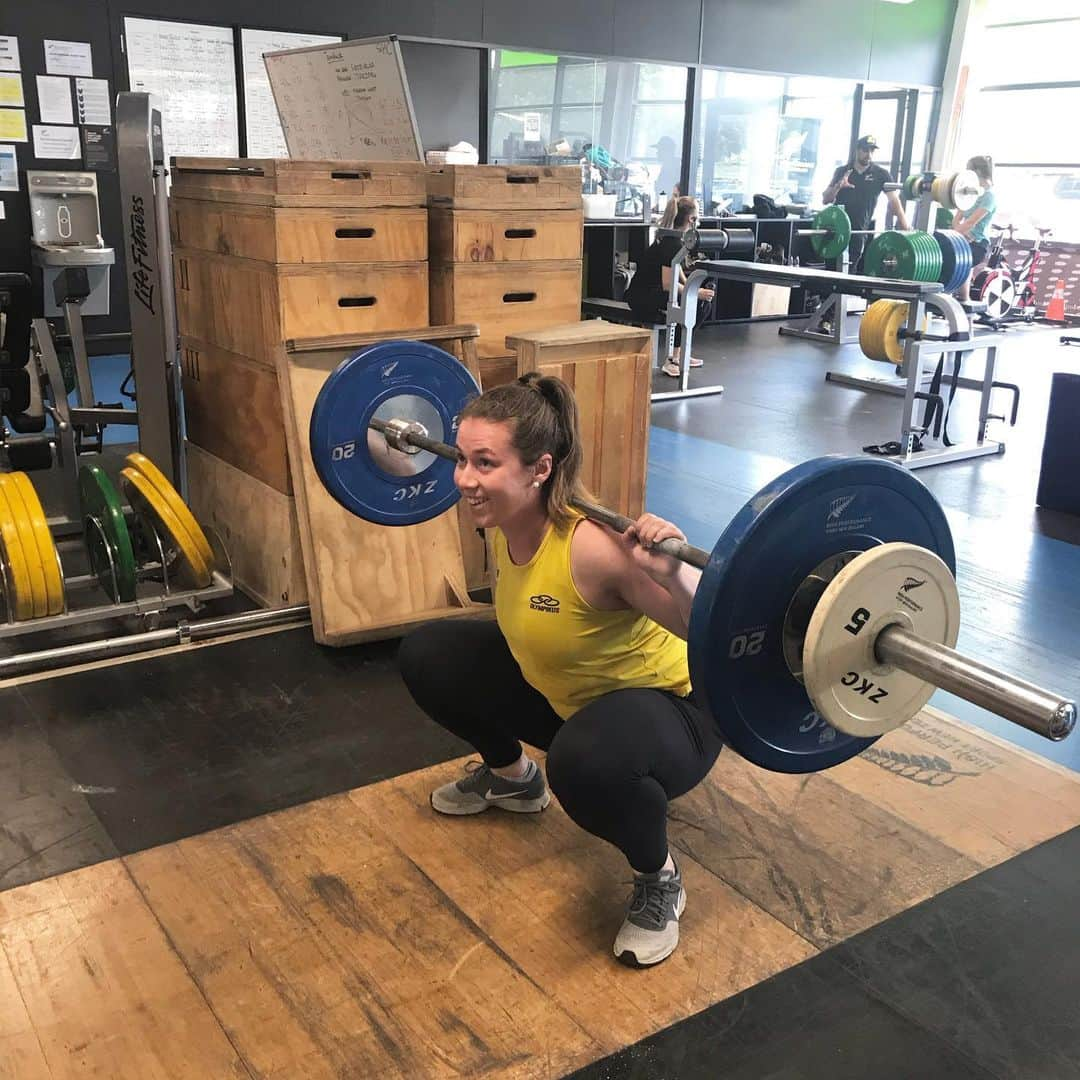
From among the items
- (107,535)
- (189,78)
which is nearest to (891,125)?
(189,78)

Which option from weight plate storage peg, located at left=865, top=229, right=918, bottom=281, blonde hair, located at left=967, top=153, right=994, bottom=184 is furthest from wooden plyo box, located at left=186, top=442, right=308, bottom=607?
blonde hair, located at left=967, top=153, right=994, bottom=184

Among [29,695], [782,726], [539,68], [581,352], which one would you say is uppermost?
[539,68]

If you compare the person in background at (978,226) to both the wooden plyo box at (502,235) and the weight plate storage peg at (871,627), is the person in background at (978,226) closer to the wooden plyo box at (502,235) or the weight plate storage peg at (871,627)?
the wooden plyo box at (502,235)

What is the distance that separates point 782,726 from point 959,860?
0.81m

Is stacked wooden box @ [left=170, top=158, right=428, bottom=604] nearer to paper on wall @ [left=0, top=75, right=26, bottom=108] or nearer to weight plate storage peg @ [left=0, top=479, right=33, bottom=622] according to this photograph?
weight plate storage peg @ [left=0, top=479, right=33, bottom=622]

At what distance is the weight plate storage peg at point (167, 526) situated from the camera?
288 cm

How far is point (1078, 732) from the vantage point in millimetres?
2557

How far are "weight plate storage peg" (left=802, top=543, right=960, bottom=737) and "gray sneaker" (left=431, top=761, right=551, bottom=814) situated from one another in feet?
3.01

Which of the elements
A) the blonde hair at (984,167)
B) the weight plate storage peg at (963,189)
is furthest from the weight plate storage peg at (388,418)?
the blonde hair at (984,167)

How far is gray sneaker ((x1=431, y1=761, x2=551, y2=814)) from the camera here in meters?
2.14

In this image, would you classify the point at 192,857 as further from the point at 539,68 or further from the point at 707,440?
→ the point at 539,68

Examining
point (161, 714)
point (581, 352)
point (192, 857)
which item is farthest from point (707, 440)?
point (192, 857)

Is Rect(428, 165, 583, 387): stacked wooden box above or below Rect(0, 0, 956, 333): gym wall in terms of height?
below

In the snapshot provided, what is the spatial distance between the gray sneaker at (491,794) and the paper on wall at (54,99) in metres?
5.91
